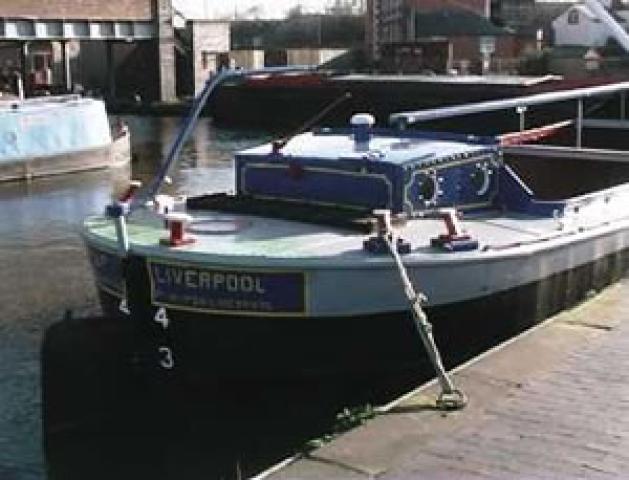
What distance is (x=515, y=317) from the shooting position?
36.0ft

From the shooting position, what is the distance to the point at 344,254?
31.4 ft

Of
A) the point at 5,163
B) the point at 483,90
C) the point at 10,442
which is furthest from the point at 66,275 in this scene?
the point at 483,90

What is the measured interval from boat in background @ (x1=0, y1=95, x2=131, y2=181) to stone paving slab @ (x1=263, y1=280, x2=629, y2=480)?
2463 cm

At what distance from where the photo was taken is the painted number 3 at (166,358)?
32.2ft

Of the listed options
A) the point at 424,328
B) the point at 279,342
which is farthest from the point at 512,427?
the point at 279,342

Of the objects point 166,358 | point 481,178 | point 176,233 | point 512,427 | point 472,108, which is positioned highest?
point 472,108

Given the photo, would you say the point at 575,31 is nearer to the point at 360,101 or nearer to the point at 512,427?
the point at 360,101

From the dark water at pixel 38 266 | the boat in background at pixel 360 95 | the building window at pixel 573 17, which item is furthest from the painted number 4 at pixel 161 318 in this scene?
the building window at pixel 573 17

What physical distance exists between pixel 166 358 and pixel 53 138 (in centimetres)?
2434

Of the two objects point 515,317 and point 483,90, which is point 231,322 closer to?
point 515,317

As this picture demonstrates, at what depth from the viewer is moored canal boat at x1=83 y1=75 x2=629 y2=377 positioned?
9539 mm

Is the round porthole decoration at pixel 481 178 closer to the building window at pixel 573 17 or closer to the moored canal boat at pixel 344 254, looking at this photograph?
the moored canal boat at pixel 344 254

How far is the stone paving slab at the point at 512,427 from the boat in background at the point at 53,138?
24.6 m

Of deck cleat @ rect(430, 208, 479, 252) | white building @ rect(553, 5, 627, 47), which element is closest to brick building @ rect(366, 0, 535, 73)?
white building @ rect(553, 5, 627, 47)
